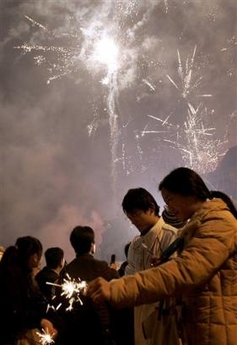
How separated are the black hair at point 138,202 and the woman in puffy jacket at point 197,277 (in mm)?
1081

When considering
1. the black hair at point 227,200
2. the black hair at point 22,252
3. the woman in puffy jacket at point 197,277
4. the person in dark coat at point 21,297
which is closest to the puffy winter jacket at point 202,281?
the woman in puffy jacket at point 197,277

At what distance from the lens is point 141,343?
3037 mm

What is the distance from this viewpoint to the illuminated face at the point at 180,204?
2.34m

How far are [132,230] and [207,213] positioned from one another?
63.5 m

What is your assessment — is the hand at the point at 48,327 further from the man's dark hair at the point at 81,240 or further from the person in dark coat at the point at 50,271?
the person in dark coat at the point at 50,271

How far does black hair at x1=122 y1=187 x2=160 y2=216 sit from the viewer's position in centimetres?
346

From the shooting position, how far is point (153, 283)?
1818mm

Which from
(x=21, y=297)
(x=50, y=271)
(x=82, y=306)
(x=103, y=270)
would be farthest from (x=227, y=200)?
(x=50, y=271)

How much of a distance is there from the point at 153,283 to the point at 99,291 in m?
0.24

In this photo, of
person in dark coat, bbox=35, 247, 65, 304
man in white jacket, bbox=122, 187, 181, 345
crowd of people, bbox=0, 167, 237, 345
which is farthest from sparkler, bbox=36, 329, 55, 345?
man in white jacket, bbox=122, 187, 181, 345

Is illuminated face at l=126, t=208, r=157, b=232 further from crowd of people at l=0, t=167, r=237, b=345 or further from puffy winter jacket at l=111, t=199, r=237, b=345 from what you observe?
puffy winter jacket at l=111, t=199, r=237, b=345

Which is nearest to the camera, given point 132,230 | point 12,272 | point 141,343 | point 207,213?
point 207,213

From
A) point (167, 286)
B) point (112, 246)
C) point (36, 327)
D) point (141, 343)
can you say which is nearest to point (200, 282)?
point (167, 286)

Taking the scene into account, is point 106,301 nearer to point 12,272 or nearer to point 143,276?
point 143,276
